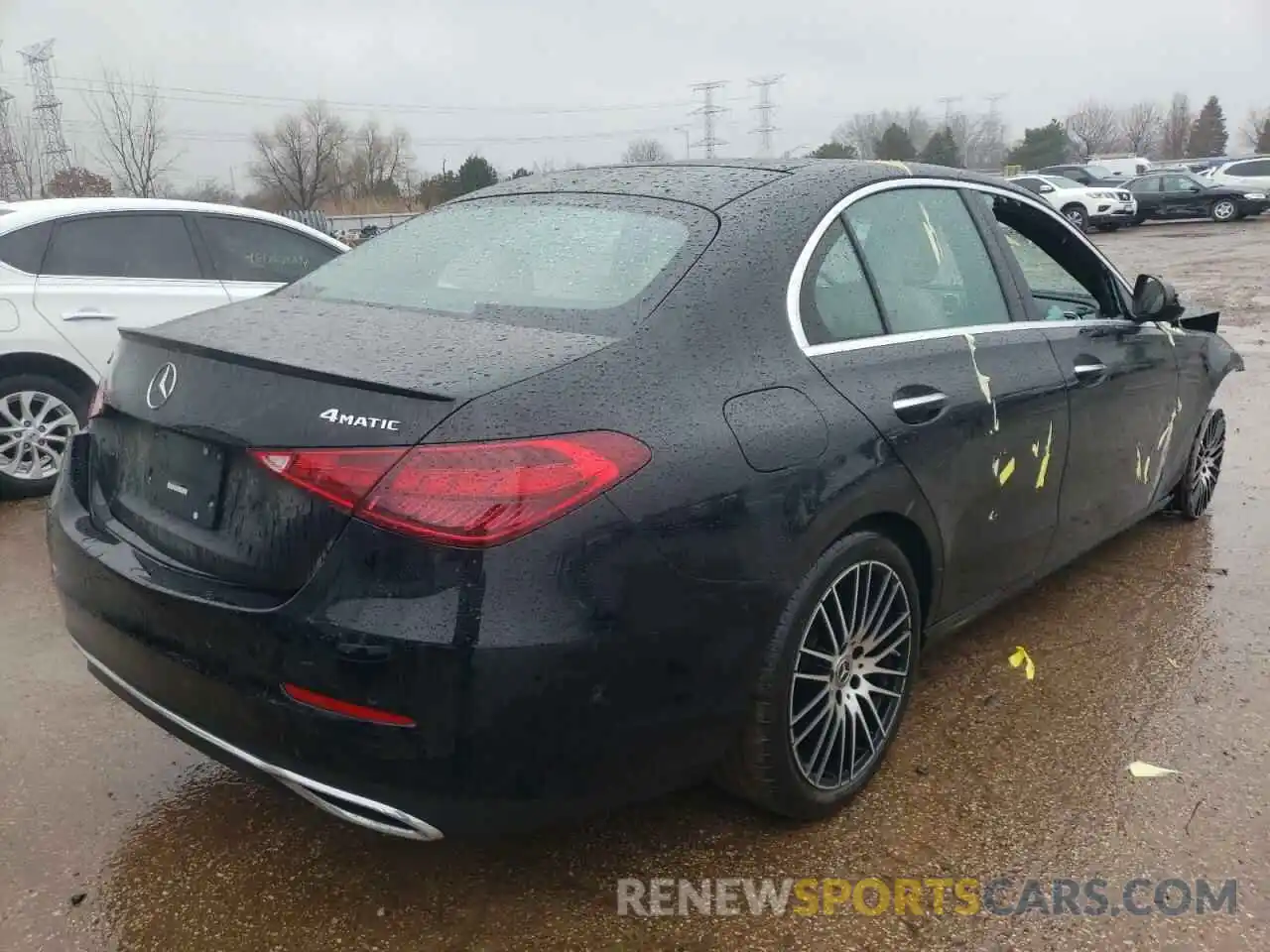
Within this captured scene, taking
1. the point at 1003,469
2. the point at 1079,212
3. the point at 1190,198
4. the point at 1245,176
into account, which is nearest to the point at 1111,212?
the point at 1079,212

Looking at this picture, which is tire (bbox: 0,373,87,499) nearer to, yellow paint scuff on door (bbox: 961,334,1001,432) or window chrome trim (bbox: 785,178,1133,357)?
window chrome trim (bbox: 785,178,1133,357)

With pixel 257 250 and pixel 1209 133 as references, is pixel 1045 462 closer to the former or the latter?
pixel 257 250

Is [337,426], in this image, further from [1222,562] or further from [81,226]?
[81,226]

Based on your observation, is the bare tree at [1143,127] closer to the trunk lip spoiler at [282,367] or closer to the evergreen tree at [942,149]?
the evergreen tree at [942,149]

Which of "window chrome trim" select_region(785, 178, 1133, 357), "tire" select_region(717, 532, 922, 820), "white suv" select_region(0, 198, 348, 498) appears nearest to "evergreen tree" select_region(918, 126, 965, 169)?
"white suv" select_region(0, 198, 348, 498)

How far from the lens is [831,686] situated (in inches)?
102

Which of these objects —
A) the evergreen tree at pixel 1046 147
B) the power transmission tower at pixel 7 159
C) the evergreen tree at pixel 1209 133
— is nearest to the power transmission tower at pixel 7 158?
the power transmission tower at pixel 7 159

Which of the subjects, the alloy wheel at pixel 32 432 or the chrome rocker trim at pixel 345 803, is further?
the alloy wheel at pixel 32 432

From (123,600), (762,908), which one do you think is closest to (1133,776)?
(762,908)

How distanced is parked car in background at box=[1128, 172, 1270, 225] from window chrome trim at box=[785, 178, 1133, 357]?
30.8 meters

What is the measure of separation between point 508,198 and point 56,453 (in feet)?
12.5

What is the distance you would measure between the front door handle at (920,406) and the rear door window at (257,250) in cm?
439

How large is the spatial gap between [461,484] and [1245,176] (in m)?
36.2

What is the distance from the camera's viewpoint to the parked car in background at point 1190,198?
30500 mm
